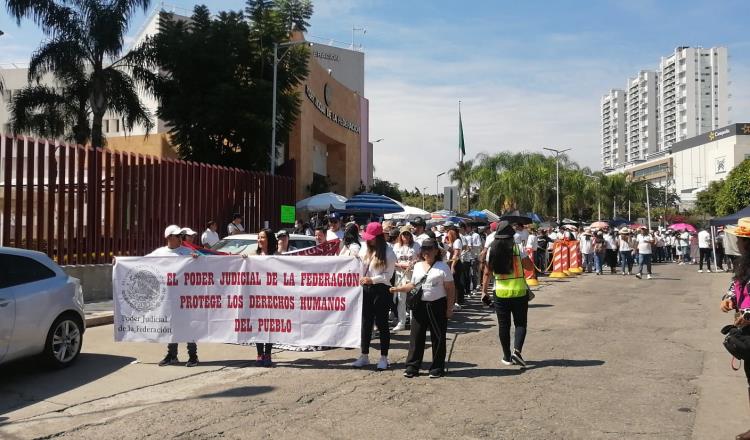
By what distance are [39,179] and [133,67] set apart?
1435 cm

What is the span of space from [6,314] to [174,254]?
2.09 meters

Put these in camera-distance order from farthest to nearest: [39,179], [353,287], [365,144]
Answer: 1. [365,144]
2. [39,179]
3. [353,287]

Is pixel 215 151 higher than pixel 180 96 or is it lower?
lower

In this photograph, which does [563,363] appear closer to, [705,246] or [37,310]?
[37,310]

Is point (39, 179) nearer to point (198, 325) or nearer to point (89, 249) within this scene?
point (89, 249)

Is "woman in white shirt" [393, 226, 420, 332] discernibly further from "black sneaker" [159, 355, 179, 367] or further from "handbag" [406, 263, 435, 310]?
"black sneaker" [159, 355, 179, 367]

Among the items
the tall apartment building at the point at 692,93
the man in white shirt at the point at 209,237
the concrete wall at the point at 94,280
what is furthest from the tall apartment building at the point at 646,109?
the concrete wall at the point at 94,280

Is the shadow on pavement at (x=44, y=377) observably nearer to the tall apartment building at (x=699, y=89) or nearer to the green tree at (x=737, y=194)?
the green tree at (x=737, y=194)

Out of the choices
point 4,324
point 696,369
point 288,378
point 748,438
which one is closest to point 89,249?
point 4,324

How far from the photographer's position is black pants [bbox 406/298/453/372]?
7562mm

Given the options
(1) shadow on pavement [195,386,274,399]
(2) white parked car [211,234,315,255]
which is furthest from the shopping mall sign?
(1) shadow on pavement [195,386,274,399]

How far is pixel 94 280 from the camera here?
47.8 ft

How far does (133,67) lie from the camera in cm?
2666

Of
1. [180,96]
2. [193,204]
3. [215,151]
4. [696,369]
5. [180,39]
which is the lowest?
[696,369]
